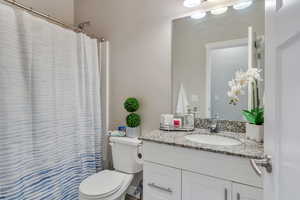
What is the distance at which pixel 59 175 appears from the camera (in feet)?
5.19

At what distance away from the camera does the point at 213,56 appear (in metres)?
1.57

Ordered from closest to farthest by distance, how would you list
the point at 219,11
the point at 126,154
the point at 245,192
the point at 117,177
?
the point at 245,192 < the point at 219,11 < the point at 117,177 < the point at 126,154

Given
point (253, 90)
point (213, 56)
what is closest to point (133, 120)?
point (213, 56)

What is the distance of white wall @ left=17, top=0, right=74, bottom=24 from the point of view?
195 cm

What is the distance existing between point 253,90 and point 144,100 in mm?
999

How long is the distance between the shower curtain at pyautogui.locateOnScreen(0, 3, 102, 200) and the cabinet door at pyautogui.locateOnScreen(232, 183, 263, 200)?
1.42 meters

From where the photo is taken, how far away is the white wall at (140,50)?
→ 1.72m

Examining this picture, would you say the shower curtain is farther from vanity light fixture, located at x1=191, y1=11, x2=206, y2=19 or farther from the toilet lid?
vanity light fixture, located at x1=191, y1=11, x2=206, y2=19

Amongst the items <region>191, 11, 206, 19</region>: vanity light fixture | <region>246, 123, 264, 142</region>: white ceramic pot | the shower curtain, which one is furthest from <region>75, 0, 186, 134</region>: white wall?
<region>246, 123, 264, 142</region>: white ceramic pot

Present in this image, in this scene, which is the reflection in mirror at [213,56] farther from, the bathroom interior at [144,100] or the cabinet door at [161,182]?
the cabinet door at [161,182]

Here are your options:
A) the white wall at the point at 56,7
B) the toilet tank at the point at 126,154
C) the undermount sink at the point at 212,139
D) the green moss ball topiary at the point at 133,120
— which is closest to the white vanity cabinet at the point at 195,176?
the undermount sink at the point at 212,139

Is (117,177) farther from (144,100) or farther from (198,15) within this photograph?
(198,15)

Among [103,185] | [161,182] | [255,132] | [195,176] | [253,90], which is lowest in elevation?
[103,185]

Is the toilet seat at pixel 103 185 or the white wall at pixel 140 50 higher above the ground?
the white wall at pixel 140 50
